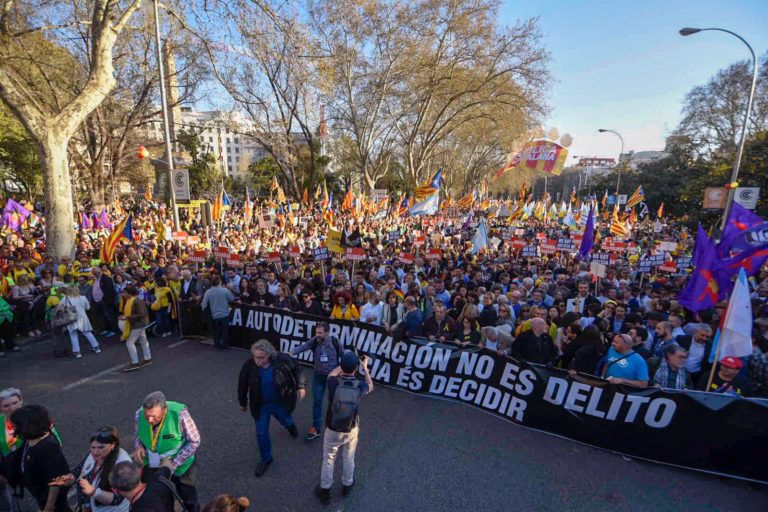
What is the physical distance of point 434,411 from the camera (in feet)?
18.9

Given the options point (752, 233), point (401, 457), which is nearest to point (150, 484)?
point (401, 457)

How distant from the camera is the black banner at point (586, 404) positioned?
425 centimetres

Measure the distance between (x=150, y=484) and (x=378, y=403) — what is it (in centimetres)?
371

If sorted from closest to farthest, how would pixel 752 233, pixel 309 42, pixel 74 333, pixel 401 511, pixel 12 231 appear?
1. pixel 401 511
2. pixel 752 233
3. pixel 74 333
4. pixel 309 42
5. pixel 12 231

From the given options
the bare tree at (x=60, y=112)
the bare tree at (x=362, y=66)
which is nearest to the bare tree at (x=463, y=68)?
the bare tree at (x=362, y=66)

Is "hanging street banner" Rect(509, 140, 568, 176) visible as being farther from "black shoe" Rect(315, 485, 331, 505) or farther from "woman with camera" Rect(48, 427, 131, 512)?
"woman with camera" Rect(48, 427, 131, 512)

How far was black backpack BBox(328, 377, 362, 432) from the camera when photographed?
12.3ft

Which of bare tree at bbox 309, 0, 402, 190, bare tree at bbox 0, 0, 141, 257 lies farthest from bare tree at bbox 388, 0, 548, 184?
bare tree at bbox 0, 0, 141, 257

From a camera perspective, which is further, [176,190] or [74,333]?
[176,190]

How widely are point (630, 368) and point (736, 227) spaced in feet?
13.7

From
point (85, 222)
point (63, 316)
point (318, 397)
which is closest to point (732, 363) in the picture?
point (318, 397)

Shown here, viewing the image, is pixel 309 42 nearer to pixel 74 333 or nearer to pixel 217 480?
pixel 74 333

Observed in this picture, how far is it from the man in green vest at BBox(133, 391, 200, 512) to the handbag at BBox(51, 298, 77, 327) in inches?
216

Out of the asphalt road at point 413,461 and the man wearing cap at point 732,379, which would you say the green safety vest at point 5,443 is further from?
the man wearing cap at point 732,379
